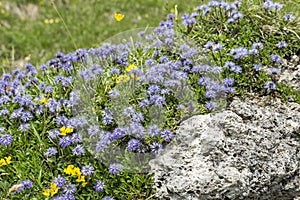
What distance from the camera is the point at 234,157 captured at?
3.45m

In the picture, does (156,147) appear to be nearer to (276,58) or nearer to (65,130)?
(65,130)

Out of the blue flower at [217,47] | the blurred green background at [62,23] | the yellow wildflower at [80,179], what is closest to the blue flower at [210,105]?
the blue flower at [217,47]

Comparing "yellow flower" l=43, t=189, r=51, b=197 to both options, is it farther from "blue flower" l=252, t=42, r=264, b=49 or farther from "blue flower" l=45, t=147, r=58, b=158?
"blue flower" l=252, t=42, r=264, b=49

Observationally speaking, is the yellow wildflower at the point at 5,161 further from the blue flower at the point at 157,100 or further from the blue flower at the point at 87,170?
the blue flower at the point at 157,100

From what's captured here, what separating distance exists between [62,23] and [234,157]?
503 cm

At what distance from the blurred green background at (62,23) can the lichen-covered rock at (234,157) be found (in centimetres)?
348

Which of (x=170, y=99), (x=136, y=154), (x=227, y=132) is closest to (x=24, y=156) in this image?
(x=136, y=154)

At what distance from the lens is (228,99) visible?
3855mm

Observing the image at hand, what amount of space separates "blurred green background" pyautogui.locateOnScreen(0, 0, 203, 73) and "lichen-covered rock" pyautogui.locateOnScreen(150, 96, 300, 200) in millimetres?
3480

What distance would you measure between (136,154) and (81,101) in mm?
765

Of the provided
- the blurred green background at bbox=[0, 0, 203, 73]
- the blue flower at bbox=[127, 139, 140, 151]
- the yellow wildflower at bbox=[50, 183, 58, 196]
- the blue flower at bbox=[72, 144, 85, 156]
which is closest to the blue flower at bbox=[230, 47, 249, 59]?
the blue flower at bbox=[127, 139, 140, 151]

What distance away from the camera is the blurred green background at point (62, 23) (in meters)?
7.26

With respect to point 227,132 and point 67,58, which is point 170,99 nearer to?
point 227,132

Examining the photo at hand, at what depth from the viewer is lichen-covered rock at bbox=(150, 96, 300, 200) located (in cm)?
337
